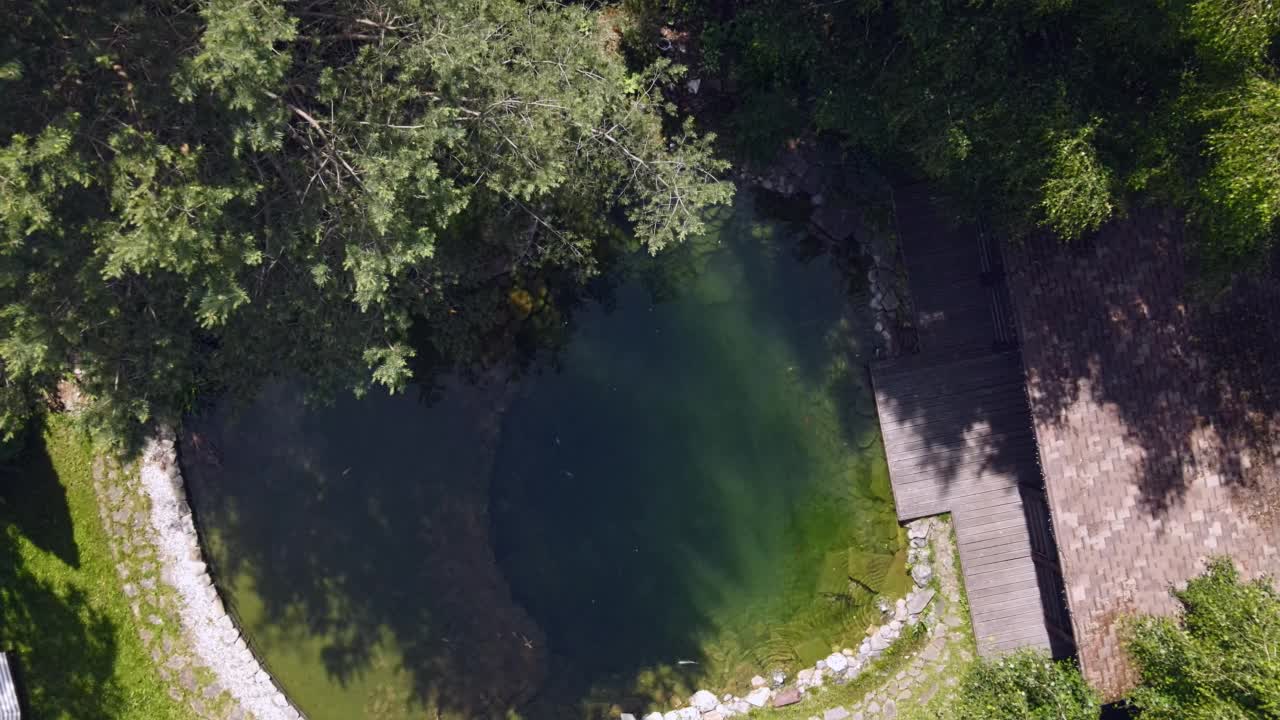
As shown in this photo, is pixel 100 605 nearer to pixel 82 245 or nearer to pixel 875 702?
pixel 82 245

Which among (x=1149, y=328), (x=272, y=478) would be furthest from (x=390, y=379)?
(x=1149, y=328)

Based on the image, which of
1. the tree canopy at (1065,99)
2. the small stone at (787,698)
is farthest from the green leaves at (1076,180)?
the small stone at (787,698)

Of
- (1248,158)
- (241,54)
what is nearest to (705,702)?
(1248,158)

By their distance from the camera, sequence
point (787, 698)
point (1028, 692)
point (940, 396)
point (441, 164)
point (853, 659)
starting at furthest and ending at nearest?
point (853, 659) → point (787, 698) → point (940, 396) → point (1028, 692) → point (441, 164)

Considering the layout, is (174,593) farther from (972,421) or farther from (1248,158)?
(1248,158)

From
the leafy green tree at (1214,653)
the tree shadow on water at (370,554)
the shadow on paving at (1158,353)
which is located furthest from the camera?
the tree shadow on water at (370,554)

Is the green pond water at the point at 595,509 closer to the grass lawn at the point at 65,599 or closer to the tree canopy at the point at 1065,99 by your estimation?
the grass lawn at the point at 65,599
